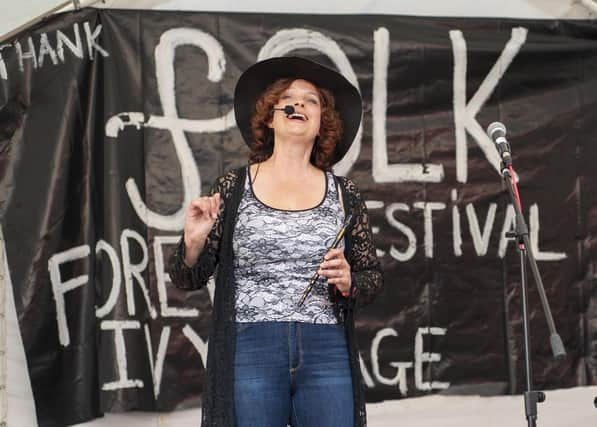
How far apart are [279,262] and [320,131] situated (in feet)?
1.84

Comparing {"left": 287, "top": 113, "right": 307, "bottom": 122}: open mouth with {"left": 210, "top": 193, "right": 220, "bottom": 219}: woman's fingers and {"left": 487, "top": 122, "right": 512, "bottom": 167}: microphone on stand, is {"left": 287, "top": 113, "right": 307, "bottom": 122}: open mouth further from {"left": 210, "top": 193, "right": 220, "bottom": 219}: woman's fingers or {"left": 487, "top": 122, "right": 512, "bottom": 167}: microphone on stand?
{"left": 487, "top": 122, "right": 512, "bottom": 167}: microphone on stand

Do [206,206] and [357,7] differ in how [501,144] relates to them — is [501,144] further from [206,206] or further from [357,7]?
[357,7]

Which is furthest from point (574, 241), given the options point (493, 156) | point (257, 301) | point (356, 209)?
point (257, 301)

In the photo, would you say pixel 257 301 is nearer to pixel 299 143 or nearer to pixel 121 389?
pixel 299 143

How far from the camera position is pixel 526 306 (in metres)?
2.58

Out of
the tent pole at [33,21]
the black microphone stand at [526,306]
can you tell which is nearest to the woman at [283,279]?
the black microphone stand at [526,306]

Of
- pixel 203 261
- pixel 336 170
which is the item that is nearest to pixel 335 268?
pixel 203 261

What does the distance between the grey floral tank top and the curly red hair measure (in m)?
0.31

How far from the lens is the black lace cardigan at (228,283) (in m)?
2.56

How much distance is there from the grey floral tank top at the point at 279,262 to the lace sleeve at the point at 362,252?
96 mm

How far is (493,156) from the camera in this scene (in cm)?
402

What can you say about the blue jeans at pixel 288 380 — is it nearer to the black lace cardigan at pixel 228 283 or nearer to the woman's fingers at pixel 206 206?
the black lace cardigan at pixel 228 283

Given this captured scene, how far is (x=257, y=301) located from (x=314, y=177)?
1.53 feet

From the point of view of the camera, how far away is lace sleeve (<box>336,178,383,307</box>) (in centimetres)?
273
